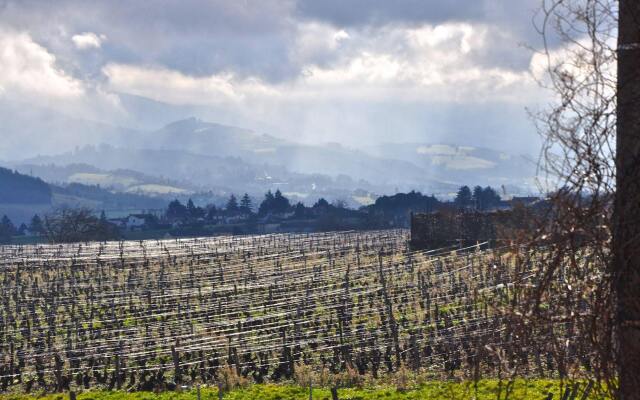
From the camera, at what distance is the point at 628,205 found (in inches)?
263

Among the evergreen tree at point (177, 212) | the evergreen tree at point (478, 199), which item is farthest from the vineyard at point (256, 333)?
the evergreen tree at point (177, 212)

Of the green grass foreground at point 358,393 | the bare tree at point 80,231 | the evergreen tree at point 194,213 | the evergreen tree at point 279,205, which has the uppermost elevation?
the evergreen tree at point 279,205

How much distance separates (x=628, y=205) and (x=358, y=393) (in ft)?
39.6

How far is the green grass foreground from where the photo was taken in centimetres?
1633

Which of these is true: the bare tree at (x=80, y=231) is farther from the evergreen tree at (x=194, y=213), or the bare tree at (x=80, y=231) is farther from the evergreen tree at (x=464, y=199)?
the evergreen tree at (x=464, y=199)

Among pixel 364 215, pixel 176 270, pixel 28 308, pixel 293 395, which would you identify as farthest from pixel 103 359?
pixel 364 215

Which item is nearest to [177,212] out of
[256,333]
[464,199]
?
[464,199]

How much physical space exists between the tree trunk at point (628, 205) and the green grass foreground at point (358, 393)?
8.92 m

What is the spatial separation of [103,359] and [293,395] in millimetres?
9412

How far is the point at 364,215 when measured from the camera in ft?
414

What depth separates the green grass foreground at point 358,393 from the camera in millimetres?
16328

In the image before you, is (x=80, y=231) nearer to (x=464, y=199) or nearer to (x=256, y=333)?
(x=464, y=199)

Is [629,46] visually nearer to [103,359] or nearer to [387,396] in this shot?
[387,396]

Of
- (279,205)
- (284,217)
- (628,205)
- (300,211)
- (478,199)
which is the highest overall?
(478,199)
